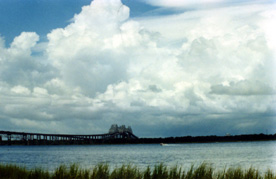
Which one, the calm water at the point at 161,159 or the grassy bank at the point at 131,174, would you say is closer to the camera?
the grassy bank at the point at 131,174

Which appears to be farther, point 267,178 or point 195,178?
point 195,178

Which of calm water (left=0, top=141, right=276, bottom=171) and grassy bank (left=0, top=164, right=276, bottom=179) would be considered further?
calm water (left=0, top=141, right=276, bottom=171)

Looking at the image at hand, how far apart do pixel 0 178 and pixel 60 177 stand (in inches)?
167

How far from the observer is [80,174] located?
21609 millimetres

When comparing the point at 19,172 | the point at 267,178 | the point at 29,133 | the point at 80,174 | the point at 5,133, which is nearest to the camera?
the point at 267,178

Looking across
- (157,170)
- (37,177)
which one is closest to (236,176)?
(157,170)

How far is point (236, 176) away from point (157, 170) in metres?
4.99

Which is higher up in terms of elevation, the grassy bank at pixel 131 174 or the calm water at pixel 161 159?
the grassy bank at pixel 131 174

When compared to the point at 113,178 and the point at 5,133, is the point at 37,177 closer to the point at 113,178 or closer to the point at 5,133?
the point at 113,178

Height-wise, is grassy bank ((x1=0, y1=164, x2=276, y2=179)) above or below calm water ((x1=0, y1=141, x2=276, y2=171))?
above

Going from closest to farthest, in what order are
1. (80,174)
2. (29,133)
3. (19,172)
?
(80,174) → (19,172) → (29,133)

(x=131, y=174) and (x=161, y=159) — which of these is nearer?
(x=131, y=174)

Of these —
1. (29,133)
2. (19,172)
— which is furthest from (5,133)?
(19,172)

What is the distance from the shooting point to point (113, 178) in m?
22.5
